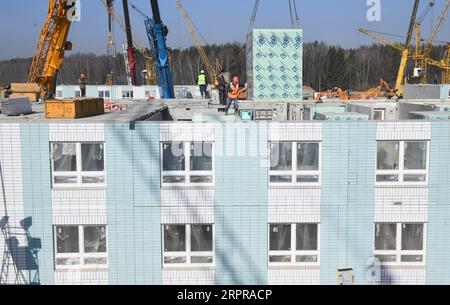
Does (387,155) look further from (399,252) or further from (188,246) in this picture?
(188,246)

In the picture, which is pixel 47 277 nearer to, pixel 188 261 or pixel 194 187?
pixel 188 261

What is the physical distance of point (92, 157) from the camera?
35.8 ft

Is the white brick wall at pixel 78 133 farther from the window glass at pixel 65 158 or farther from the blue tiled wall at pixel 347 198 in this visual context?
the blue tiled wall at pixel 347 198

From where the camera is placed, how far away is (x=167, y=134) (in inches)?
425

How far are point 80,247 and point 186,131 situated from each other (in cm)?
390

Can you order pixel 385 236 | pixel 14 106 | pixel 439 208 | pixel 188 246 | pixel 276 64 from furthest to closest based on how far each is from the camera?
pixel 276 64, pixel 14 106, pixel 385 236, pixel 188 246, pixel 439 208

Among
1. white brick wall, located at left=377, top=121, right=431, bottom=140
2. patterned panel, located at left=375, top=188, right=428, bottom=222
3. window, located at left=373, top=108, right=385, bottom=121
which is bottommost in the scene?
patterned panel, located at left=375, top=188, right=428, bottom=222

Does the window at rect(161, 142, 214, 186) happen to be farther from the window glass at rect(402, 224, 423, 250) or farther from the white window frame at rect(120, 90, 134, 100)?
the white window frame at rect(120, 90, 134, 100)

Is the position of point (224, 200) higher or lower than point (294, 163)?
lower

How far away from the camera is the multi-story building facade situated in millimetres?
10828

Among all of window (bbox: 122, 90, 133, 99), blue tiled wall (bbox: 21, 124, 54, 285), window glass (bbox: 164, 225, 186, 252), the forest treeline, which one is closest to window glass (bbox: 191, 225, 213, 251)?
window glass (bbox: 164, 225, 186, 252)

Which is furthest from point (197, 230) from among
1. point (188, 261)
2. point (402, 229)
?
point (402, 229)

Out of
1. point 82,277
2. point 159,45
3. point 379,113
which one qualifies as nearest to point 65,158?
point 82,277

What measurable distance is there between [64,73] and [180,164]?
116m
